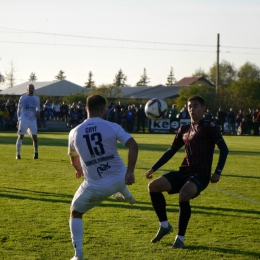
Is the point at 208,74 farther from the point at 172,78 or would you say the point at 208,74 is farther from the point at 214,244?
the point at 214,244

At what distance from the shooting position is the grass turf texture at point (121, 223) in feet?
22.5

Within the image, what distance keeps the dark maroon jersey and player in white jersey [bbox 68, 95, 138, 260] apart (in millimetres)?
1250

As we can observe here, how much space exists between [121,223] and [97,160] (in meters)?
2.28

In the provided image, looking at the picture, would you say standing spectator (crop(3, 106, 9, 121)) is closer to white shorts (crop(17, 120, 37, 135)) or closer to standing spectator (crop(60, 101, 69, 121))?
standing spectator (crop(60, 101, 69, 121))

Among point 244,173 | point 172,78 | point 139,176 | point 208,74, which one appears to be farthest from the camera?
point 172,78

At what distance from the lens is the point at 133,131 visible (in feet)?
137

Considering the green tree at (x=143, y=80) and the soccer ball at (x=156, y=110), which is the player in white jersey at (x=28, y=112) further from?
the green tree at (x=143, y=80)


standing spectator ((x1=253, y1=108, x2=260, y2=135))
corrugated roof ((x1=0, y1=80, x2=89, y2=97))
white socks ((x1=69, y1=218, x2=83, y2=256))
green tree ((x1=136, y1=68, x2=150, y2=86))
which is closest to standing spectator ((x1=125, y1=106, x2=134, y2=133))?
standing spectator ((x1=253, y1=108, x2=260, y2=135))

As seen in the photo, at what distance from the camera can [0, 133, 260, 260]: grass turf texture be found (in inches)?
270

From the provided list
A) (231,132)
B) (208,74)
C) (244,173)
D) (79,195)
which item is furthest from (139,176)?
(208,74)

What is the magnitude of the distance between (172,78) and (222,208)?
572 ft

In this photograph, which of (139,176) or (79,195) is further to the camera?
(139,176)

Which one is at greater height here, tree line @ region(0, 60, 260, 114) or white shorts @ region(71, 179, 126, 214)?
tree line @ region(0, 60, 260, 114)

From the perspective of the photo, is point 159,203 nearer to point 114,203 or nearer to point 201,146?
point 201,146
